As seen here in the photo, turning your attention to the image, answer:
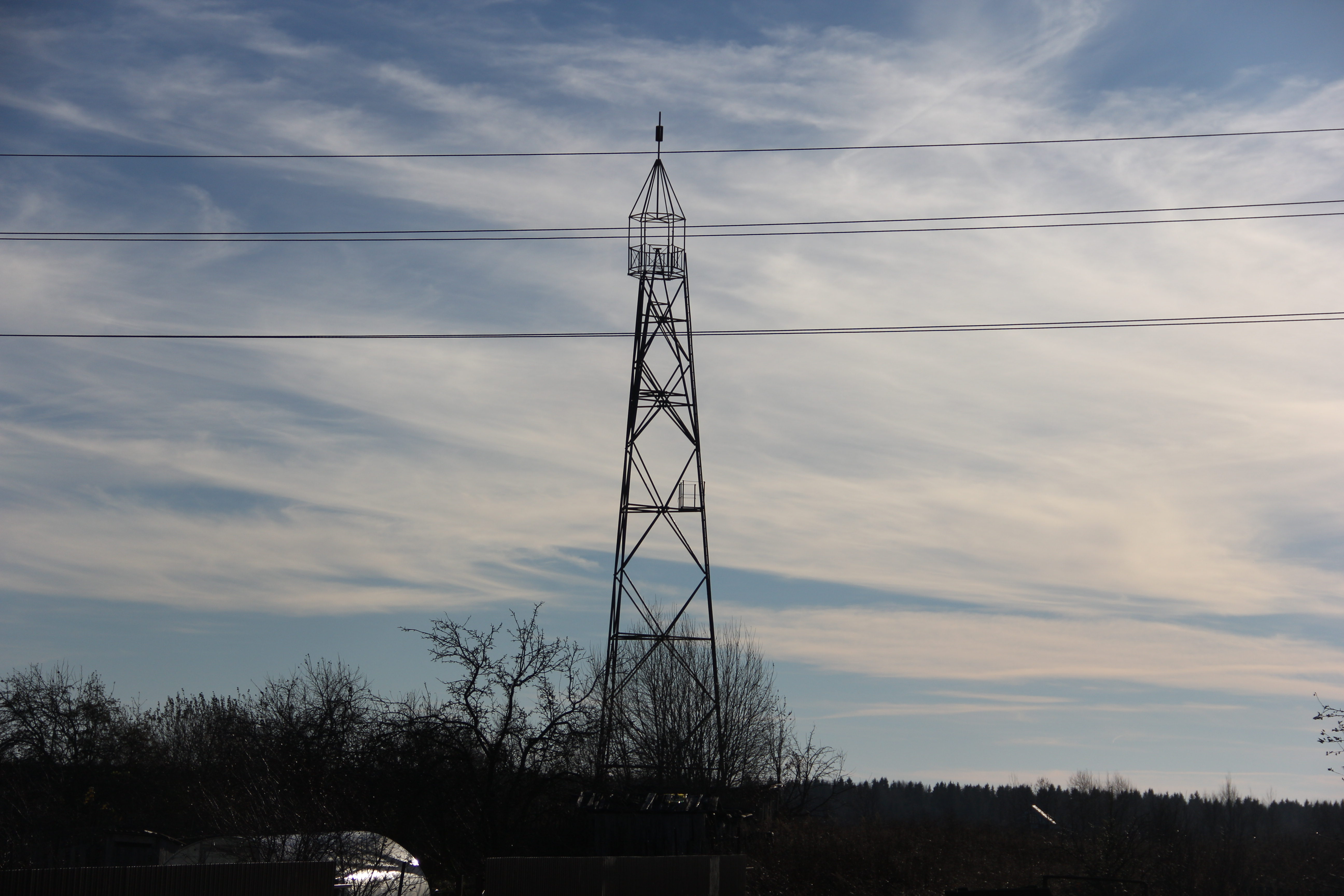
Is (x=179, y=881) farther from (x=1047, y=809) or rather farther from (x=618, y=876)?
(x=1047, y=809)

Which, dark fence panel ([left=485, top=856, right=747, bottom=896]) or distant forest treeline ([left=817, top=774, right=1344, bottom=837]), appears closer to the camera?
dark fence panel ([left=485, top=856, right=747, bottom=896])

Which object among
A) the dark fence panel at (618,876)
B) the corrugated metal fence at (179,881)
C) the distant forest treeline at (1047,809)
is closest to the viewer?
the corrugated metal fence at (179,881)

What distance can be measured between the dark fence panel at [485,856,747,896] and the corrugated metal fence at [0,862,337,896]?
3.42 m

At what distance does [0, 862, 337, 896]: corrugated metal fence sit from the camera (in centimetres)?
1435

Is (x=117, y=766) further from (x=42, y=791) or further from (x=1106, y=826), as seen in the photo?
(x=1106, y=826)

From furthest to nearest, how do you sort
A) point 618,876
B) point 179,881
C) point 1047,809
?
1. point 1047,809
2. point 618,876
3. point 179,881

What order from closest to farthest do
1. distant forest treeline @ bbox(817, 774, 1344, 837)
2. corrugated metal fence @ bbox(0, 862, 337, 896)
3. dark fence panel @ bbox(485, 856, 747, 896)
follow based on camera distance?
corrugated metal fence @ bbox(0, 862, 337, 896), dark fence panel @ bbox(485, 856, 747, 896), distant forest treeline @ bbox(817, 774, 1344, 837)

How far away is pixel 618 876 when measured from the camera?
70.1 feet

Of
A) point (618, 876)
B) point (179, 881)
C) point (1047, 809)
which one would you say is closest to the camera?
point (179, 881)

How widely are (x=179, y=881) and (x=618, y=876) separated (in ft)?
27.3

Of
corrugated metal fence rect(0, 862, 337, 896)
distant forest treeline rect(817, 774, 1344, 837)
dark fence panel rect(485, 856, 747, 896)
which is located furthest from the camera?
distant forest treeline rect(817, 774, 1344, 837)

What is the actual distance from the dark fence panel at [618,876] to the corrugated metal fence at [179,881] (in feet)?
11.2

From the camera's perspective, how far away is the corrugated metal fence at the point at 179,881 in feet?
47.1

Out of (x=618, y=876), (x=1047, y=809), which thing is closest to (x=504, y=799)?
(x=618, y=876)
